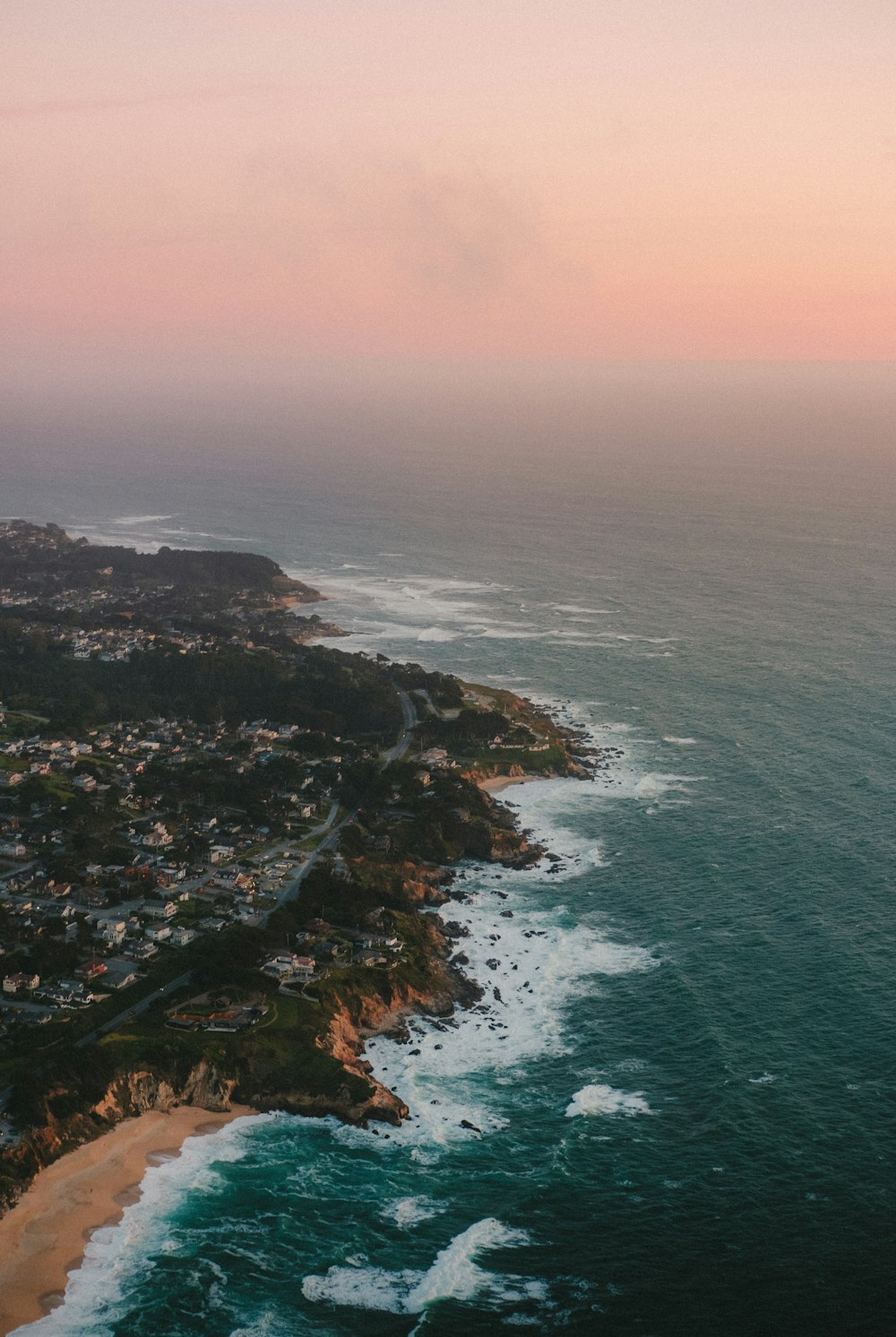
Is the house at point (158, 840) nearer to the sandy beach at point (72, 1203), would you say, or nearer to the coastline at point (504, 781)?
the coastline at point (504, 781)

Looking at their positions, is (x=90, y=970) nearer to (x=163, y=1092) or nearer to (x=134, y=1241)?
(x=163, y=1092)

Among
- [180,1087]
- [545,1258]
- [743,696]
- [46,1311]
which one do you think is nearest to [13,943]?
[180,1087]

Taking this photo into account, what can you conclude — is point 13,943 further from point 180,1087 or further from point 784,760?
point 784,760

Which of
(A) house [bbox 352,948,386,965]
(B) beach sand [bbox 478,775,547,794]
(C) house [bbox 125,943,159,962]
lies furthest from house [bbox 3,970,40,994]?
(B) beach sand [bbox 478,775,547,794]

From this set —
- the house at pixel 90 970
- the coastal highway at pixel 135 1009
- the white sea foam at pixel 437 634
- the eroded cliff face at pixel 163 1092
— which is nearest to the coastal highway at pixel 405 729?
the white sea foam at pixel 437 634

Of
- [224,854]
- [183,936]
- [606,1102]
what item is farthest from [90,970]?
[606,1102]

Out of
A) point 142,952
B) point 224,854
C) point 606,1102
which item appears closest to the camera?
point 606,1102

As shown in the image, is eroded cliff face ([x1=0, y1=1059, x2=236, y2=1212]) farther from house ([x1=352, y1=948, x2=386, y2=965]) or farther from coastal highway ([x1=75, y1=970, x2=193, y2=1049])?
house ([x1=352, y1=948, x2=386, y2=965])
